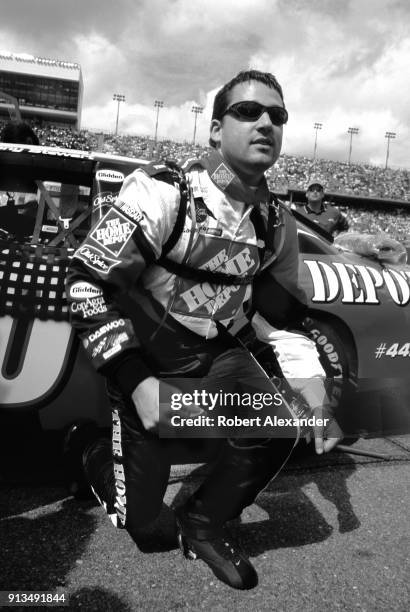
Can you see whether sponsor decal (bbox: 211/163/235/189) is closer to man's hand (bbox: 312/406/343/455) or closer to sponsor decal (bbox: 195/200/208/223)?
sponsor decal (bbox: 195/200/208/223)

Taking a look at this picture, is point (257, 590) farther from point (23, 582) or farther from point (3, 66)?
point (3, 66)

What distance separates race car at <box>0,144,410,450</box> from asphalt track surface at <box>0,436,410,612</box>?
0.41 meters

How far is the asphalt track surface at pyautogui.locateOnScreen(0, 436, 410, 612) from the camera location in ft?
5.38

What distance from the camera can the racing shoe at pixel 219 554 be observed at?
1.67 meters

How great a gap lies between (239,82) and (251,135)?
198 millimetres

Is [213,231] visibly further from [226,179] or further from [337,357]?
[337,357]

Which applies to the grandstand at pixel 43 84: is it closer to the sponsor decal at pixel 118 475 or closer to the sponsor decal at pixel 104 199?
the sponsor decal at pixel 104 199

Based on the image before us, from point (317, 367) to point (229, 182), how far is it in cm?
67

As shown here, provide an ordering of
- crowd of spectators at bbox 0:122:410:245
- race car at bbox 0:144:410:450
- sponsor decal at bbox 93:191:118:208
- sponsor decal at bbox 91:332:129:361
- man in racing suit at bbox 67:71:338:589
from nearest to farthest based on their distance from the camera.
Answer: sponsor decal at bbox 91:332:129:361 → man in racing suit at bbox 67:71:338:589 → race car at bbox 0:144:410:450 → sponsor decal at bbox 93:191:118:208 → crowd of spectators at bbox 0:122:410:245

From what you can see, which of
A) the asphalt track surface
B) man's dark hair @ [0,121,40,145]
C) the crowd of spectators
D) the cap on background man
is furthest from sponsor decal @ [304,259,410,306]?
the crowd of spectators

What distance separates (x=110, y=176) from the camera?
9.29 ft

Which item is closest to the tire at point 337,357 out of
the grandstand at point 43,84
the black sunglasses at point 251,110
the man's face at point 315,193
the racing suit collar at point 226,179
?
the racing suit collar at point 226,179

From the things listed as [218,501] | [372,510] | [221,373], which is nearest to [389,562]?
[372,510]

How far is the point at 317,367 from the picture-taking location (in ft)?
5.81
